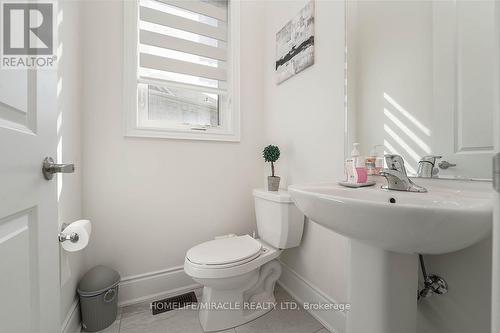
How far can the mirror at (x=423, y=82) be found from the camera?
695 millimetres

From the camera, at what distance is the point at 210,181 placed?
1.60 metres

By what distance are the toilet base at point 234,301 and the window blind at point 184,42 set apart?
137 cm

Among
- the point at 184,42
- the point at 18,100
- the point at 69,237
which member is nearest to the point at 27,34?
the point at 18,100

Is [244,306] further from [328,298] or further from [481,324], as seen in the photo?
[481,324]

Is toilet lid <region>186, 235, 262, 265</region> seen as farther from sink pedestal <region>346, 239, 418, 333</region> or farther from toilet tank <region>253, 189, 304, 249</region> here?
sink pedestal <region>346, 239, 418, 333</region>

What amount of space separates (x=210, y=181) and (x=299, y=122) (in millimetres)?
769

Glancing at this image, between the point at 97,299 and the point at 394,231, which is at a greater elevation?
the point at 394,231

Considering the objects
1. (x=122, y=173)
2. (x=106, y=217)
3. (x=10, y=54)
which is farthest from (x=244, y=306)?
(x=10, y=54)

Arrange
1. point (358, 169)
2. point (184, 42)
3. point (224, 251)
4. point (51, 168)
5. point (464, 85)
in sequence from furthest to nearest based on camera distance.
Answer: point (184, 42), point (224, 251), point (358, 169), point (464, 85), point (51, 168)

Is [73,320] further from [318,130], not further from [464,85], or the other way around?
[464,85]

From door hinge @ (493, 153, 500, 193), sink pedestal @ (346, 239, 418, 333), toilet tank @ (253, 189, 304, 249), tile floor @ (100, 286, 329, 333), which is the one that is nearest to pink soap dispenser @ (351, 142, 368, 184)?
sink pedestal @ (346, 239, 418, 333)

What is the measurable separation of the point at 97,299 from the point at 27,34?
1206 mm

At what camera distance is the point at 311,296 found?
4.25 feet

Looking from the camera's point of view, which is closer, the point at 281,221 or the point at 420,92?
the point at 420,92
